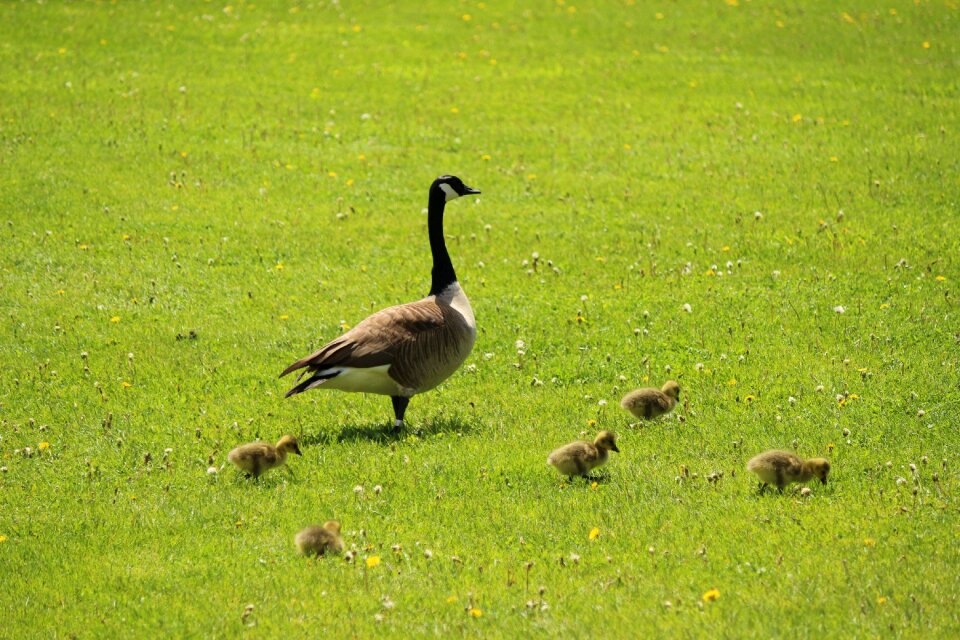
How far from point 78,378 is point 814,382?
7.95 meters

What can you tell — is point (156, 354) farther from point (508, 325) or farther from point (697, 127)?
point (697, 127)

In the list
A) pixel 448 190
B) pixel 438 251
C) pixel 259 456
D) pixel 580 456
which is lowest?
pixel 259 456

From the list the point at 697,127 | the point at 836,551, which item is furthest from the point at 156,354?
the point at 697,127

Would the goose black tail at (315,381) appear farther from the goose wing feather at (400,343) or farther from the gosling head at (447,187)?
the gosling head at (447,187)

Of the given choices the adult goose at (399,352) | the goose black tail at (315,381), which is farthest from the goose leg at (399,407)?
the goose black tail at (315,381)

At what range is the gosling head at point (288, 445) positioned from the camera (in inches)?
388

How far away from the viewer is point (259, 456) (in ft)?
31.6

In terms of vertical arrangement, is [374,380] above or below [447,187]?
below

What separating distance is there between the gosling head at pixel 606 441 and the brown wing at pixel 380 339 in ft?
6.83

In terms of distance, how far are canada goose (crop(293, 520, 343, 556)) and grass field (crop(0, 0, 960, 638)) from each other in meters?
0.21

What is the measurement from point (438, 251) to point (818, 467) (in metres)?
4.49

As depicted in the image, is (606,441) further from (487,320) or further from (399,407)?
(487,320)

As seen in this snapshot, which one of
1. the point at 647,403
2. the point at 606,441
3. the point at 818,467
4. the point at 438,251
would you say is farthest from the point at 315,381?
the point at 818,467

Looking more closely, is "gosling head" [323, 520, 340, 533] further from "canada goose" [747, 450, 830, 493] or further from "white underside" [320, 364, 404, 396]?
"canada goose" [747, 450, 830, 493]
